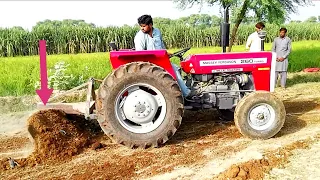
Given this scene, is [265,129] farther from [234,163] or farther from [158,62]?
[158,62]

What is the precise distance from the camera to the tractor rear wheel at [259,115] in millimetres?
5055

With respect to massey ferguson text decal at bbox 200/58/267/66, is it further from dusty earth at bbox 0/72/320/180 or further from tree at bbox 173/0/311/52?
Result: tree at bbox 173/0/311/52

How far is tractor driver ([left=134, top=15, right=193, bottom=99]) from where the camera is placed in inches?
203

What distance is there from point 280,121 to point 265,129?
0.21 m

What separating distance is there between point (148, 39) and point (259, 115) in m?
1.72

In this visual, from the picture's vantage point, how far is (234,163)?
4.29 metres

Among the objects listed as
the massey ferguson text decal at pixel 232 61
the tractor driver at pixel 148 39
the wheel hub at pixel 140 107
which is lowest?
the wheel hub at pixel 140 107

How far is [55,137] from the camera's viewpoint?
15.9ft

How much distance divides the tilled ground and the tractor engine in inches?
17.0

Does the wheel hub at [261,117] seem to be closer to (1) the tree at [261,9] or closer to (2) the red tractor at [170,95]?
(2) the red tractor at [170,95]

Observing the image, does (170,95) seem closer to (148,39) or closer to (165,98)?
(165,98)

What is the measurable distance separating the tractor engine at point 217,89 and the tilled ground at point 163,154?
17.0 inches

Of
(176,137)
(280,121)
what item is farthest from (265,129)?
(176,137)
